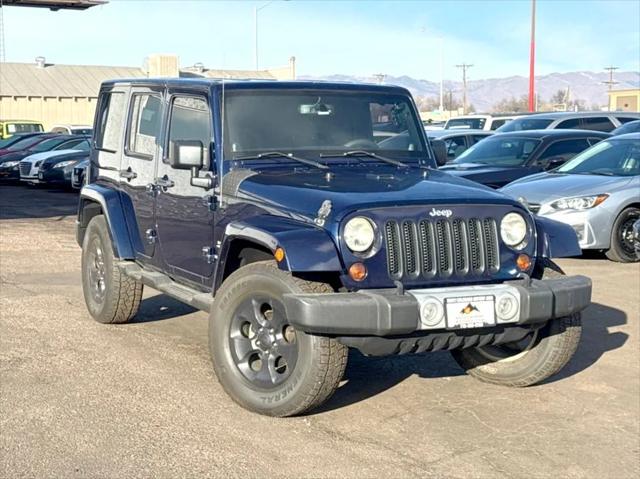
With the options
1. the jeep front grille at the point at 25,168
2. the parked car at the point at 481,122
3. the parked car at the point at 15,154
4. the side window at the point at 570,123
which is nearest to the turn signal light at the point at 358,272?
the side window at the point at 570,123

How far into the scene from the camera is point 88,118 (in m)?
63.7

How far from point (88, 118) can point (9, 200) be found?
148ft

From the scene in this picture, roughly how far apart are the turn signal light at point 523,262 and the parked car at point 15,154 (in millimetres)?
20830

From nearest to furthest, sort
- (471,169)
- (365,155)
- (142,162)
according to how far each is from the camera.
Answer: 1. (365,155)
2. (142,162)
3. (471,169)

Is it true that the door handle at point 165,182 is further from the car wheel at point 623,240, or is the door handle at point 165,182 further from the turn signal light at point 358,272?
the car wheel at point 623,240

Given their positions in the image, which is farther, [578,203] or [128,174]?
[578,203]

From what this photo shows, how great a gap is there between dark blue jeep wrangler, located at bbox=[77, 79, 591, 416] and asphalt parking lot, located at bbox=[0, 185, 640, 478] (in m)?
0.30

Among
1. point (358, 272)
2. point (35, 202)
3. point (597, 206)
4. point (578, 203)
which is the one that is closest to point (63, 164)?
point (35, 202)

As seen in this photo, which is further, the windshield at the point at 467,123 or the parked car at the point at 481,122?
the windshield at the point at 467,123

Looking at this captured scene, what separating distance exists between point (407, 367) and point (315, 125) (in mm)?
1828

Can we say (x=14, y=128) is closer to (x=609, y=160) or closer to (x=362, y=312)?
(x=609, y=160)

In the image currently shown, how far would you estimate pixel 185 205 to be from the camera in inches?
263

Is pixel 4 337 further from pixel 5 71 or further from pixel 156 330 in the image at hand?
pixel 5 71

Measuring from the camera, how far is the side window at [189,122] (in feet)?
21.3
